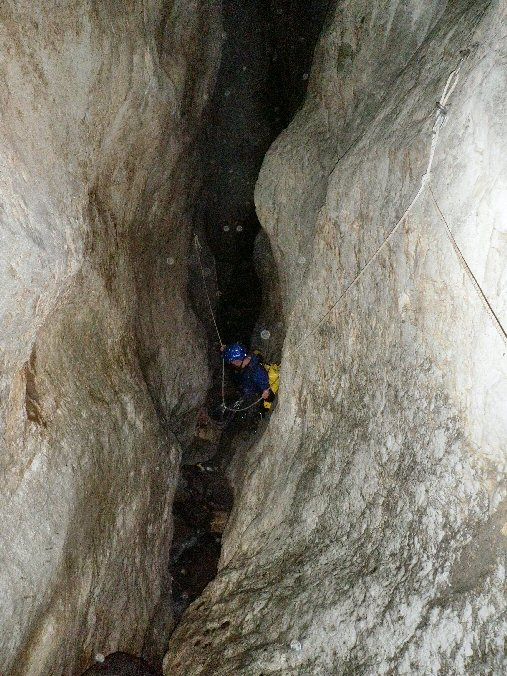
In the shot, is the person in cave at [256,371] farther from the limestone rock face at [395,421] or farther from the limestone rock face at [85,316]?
the limestone rock face at [395,421]

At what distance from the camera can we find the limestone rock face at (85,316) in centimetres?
436

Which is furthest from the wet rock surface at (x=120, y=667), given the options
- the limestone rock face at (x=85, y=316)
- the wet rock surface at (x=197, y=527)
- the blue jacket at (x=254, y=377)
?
the blue jacket at (x=254, y=377)

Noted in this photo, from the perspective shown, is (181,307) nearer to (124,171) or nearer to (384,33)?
(124,171)

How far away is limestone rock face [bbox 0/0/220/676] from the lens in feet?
14.3

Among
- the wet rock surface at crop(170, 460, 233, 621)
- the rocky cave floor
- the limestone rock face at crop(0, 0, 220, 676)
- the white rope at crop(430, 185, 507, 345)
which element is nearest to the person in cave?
the rocky cave floor

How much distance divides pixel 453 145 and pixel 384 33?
13.2ft

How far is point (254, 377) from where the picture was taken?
9195 mm

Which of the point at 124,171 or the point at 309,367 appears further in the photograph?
the point at 124,171

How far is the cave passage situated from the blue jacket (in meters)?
1.03

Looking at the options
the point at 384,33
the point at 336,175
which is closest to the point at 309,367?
the point at 336,175

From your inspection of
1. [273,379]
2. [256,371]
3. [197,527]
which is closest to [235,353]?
[256,371]

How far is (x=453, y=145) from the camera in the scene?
3773 millimetres

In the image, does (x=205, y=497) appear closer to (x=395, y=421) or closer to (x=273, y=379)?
(x=273, y=379)

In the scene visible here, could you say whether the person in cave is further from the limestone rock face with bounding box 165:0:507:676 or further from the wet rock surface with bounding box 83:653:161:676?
the wet rock surface with bounding box 83:653:161:676
